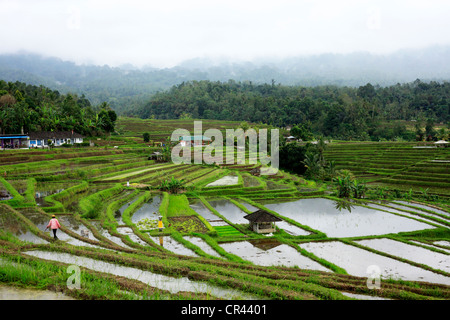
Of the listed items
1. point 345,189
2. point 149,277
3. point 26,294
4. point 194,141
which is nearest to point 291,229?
point 149,277

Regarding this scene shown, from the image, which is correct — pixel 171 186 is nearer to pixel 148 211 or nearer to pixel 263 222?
pixel 148 211

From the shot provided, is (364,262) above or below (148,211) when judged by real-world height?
below

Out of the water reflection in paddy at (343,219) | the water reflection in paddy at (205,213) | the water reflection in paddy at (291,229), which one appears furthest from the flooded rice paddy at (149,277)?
the water reflection in paddy at (343,219)

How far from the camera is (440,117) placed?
75.4 meters

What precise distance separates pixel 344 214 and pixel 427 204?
7495 mm

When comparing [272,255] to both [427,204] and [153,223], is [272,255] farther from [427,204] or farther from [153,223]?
[427,204]

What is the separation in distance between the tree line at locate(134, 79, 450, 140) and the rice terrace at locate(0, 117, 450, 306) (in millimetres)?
33227

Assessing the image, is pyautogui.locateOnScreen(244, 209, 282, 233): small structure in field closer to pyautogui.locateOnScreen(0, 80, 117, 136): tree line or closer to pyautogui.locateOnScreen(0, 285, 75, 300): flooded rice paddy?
pyautogui.locateOnScreen(0, 285, 75, 300): flooded rice paddy

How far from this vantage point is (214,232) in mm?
15234

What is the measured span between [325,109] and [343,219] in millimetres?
66063
